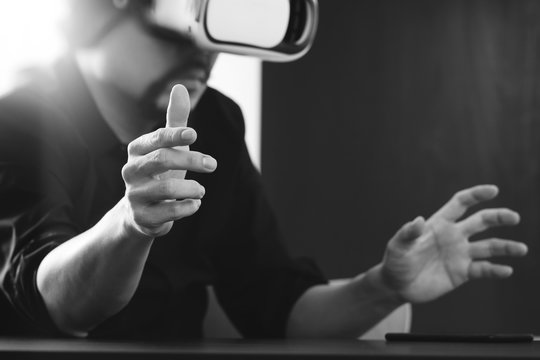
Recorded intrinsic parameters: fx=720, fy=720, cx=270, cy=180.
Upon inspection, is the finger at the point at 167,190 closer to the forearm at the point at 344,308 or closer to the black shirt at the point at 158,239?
the black shirt at the point at 158,239

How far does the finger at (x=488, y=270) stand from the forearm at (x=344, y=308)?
12 cm

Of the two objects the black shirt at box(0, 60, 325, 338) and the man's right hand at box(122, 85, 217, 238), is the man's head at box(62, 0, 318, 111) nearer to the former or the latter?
the black shirt at box(0, 60, 325, 338)

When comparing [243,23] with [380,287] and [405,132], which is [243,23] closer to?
[380,287]

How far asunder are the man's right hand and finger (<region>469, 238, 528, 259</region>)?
555mm

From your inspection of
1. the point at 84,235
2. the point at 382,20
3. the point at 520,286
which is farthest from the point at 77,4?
the point at 520,286

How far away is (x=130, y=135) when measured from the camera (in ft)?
3.47

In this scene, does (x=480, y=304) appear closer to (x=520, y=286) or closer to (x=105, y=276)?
(x=520, y=286)

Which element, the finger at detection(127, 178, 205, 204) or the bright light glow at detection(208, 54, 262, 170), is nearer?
the finger at detection(127, 178, 205, 204)

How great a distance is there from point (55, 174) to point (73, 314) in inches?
8.2

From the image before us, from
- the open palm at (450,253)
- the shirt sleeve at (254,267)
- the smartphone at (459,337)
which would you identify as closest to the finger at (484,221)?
the open palm at (450,253)

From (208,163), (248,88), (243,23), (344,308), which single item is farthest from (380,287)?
(248,88)

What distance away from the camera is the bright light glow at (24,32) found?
1207 mm

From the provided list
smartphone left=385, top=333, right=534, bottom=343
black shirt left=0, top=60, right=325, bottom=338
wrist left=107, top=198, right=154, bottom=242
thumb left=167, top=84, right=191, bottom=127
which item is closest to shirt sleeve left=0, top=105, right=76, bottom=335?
black shirt left=0, top=60, right=325, bottom=338

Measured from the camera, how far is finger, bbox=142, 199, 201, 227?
0.61 m
